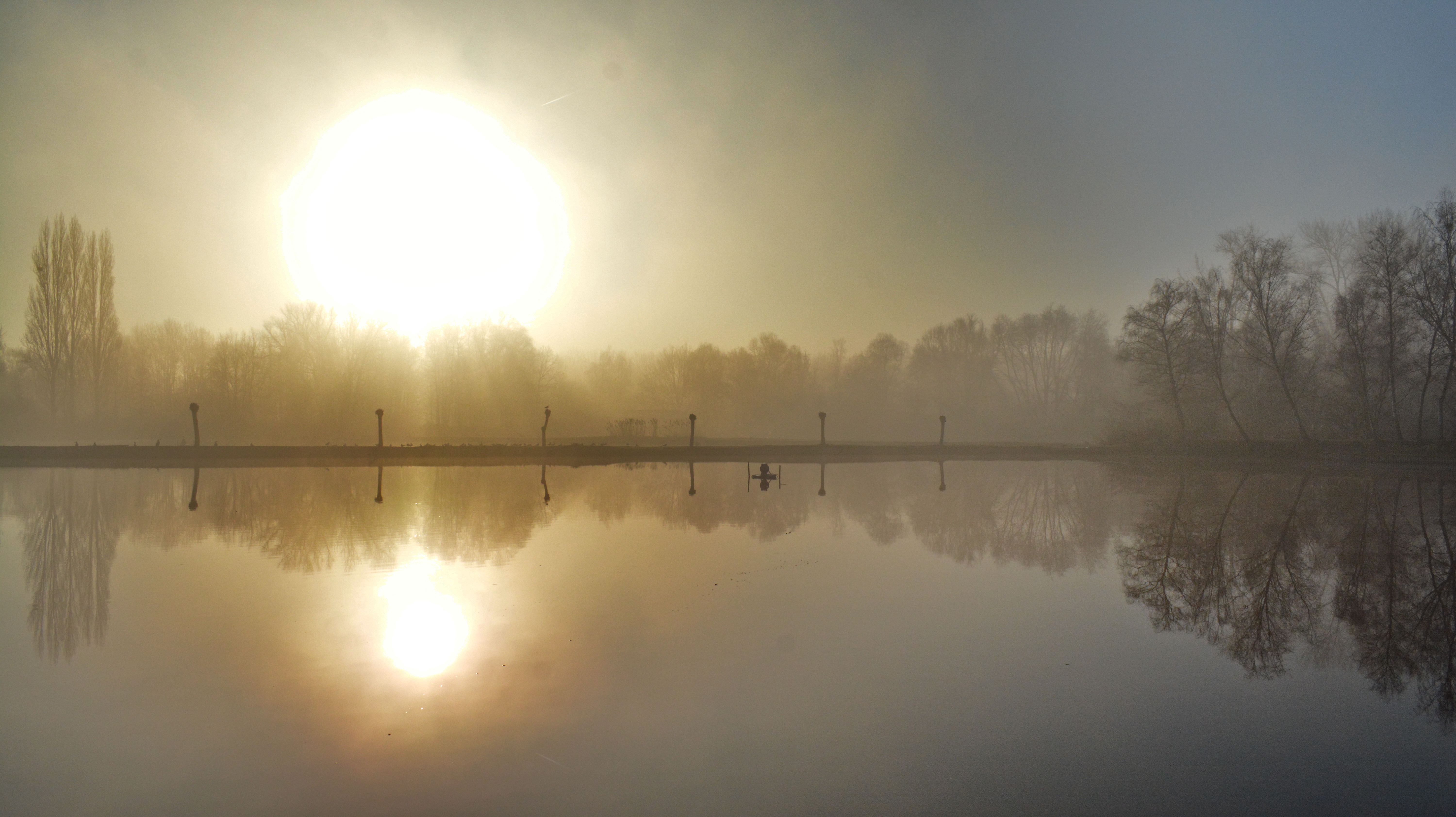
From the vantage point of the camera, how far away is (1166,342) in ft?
110

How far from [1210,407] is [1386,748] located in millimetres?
37296

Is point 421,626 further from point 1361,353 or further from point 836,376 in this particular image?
point 836,376

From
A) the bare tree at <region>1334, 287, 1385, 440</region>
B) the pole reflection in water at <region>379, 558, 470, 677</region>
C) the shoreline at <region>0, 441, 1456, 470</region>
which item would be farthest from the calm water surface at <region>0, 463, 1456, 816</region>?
the bare tree at <region>1334, 287, 1385, 440</region>

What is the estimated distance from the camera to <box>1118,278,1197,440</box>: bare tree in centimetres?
3422

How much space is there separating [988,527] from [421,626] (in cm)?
1022

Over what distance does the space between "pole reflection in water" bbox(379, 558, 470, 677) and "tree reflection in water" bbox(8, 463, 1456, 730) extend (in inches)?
58.1

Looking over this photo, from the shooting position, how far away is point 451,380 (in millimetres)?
54156

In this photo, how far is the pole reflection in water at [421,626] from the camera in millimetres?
5734

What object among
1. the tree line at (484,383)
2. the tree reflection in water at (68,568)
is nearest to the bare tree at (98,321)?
the tree line at (484,383)

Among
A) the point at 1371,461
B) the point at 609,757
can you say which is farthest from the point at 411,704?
the point at 1371,461

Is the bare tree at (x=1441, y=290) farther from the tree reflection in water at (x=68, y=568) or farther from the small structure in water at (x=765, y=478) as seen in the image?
the tree reflection in water at (x=68, y=568)

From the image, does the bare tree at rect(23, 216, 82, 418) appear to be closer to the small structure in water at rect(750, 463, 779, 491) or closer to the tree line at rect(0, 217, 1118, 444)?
the tree line at rect(0, 217, 1118, 444)

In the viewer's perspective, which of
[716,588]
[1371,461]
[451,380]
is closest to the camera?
[716,588]

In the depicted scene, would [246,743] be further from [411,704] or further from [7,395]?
[7,395]
